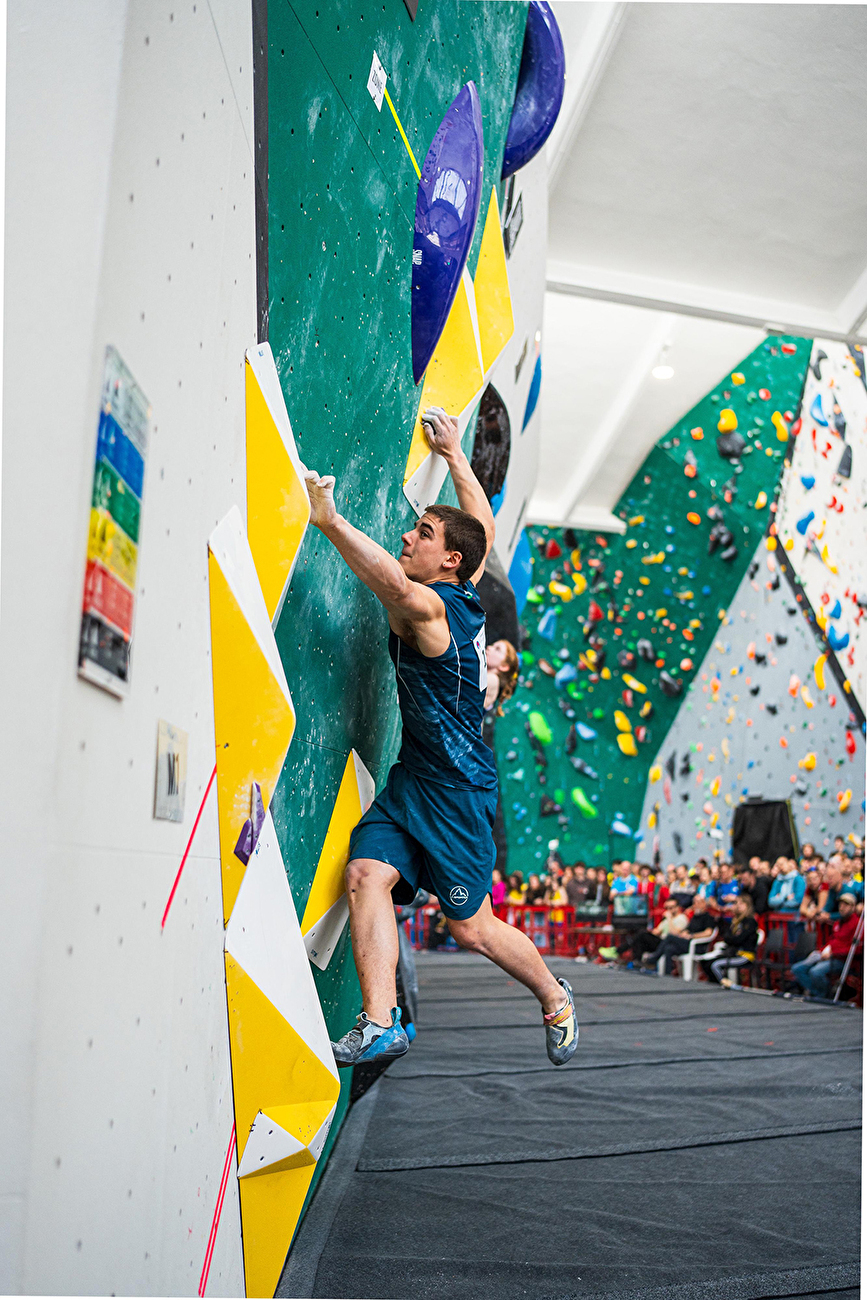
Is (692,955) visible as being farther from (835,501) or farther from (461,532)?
(461,532)

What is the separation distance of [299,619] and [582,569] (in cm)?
1076

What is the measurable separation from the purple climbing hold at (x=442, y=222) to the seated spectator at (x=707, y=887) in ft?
23.7

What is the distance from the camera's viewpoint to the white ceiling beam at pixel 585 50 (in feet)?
14.1

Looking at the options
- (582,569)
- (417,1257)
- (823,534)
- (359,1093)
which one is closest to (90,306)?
(417,1257)

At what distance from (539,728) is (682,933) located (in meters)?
4.05

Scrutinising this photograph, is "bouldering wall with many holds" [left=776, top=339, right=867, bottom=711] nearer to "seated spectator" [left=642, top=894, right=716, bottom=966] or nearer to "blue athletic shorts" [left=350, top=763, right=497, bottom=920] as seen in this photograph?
"seated spectator" [left=642, top=894, right=716, bottom=966]

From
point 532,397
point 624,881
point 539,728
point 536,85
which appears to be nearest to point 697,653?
point 539,728

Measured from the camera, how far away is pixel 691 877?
9.21 metres

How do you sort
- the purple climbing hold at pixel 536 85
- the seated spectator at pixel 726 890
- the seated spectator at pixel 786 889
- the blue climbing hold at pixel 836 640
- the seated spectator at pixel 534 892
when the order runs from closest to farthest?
the purple climbing hold at pixel 536 85 < the seated spectator at pixel 786 889 < the seated spectator at pixel 726 890 < the blue climbing hold at pixel 836 640 < the seated spectator at pixel 534 892

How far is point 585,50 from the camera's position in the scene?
14.7 feet

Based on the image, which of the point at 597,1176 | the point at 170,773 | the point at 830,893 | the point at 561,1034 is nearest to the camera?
the point at 170,773

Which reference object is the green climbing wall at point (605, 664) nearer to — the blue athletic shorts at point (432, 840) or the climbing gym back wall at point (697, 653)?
the climbing gym back wall at point (697, 653)

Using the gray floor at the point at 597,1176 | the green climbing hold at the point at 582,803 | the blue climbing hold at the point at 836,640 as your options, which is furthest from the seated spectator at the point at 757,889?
the green climbing hold at the point at 582,803

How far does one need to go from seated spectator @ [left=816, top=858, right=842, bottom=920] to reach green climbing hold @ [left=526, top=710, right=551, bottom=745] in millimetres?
5561
